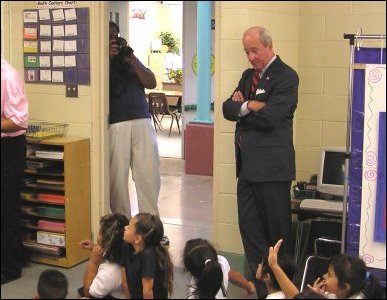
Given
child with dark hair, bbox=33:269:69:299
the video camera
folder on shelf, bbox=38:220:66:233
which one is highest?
the video camera

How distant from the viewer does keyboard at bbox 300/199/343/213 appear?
3.51 m

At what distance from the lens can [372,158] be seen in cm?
250

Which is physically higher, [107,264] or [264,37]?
[264,37]

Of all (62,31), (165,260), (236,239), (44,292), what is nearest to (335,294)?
(165,260)

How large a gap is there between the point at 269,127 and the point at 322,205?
0.69 metres

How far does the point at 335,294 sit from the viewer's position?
2.43m

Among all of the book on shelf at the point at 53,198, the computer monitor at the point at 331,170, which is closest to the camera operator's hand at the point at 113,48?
the book on shelf at the point at 53,198

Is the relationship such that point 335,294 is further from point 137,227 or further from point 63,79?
point 63,79

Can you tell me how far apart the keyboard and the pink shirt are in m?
1.59

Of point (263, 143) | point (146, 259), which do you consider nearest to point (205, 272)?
point (146, 259)

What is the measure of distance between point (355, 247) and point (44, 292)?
1.32 metres

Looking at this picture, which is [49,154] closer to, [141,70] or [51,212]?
[51,212]

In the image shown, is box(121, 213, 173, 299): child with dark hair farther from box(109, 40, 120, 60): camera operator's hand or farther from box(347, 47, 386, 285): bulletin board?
box(109, 40, 120, 60): camera operator's hand

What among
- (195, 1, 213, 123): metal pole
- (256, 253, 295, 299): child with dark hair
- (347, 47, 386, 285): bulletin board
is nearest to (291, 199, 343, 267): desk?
(256, 253, 295, 299): child with dark hair
